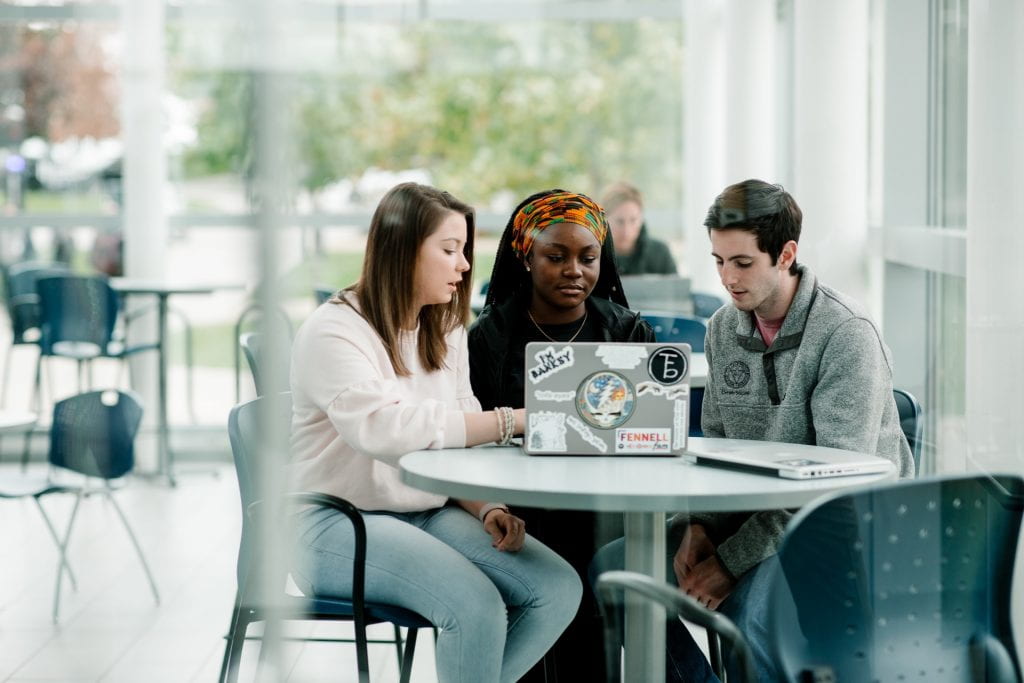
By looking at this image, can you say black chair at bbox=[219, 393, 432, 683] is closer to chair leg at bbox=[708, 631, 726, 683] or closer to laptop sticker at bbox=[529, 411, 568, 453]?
laptop sticker at bbox=[529, 411, 568, 453]

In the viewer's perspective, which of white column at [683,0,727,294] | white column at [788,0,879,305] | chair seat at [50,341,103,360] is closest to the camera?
chair seat at [50,341,103,360]

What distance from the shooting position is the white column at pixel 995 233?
6.74 ft

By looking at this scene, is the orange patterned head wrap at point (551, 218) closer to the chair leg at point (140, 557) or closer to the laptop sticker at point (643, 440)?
the laptop sticker at point (643, 440)

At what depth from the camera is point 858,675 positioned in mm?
1774

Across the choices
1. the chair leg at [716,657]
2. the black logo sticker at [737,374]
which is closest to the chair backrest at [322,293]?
the black logo sticker at [737,374]

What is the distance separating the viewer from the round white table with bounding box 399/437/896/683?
1864 millimetres

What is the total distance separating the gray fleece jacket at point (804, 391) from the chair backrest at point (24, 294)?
4.22ft

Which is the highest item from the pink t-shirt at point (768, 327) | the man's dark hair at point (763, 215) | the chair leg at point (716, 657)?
the man's dark hair at point (763, 215)

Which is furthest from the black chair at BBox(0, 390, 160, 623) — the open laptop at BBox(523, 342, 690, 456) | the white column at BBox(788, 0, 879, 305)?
the white column at BBox(788, 0, 879, 305)

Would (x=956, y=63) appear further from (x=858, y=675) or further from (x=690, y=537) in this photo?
(x=858, y=675)

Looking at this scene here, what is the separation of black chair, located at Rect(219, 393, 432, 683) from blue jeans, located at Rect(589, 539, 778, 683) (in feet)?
1.29

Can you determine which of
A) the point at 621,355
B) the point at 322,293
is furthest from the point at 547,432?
the point at 322,293

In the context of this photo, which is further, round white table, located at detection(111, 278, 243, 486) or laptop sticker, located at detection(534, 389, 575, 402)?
round white table, located at detection(111, 278, 243, 486)

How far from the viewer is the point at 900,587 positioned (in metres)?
1.73
